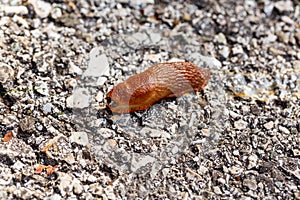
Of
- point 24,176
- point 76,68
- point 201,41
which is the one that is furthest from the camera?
point 201,41

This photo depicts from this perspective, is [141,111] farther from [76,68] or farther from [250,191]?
[250,191]

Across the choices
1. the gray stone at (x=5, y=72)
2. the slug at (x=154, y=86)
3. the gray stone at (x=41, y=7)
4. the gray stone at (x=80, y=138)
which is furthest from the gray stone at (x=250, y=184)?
the gray stone at (x=41, y=7)

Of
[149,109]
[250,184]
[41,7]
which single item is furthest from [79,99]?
[250,184]

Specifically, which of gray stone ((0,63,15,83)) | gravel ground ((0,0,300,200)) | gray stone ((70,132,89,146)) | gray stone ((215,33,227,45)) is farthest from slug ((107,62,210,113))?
gray stone ((0,63,15,83))

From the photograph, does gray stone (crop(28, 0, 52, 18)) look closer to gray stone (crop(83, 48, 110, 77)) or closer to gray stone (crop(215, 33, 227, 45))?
gray stone (crop(83, 48, 110, 77))

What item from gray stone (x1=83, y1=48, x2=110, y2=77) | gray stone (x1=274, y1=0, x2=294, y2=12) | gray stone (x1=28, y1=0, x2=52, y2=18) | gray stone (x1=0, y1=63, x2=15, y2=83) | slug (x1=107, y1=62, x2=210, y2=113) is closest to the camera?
slug (x1=107, y1=62, x2=210, y2=113)

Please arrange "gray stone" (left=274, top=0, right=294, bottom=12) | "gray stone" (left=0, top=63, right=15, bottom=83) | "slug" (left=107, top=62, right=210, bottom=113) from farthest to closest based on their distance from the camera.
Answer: "gray stone" (left=274, top=0, right=294, bottom=12) → "gray stone" (left=0, top=63, right=15, bottom=83) → "slug" (left=107, top=62, right=210, bottom=113)

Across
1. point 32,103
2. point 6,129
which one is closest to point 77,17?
point 32,103
